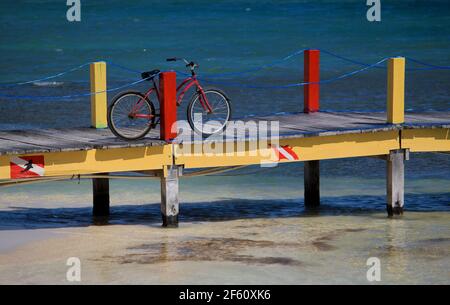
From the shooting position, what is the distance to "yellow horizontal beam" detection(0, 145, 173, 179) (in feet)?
57.8

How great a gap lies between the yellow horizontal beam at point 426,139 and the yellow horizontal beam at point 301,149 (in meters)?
0.18

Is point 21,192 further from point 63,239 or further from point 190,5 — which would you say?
point 190,5

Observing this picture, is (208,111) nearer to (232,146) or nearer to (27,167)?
(232,146)

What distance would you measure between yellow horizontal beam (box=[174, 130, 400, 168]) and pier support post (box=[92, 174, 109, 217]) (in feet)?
7.52

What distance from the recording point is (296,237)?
18703 millimetres

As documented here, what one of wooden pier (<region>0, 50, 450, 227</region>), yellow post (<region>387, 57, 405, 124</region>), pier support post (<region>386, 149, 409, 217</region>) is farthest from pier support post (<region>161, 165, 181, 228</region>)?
yellow post (<region>387, 57, 405, 124</region>)

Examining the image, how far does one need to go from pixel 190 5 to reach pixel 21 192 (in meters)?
54.5

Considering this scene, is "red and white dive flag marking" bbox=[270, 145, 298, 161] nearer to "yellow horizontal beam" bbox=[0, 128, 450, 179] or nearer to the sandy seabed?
"yellow horizontal beam" bbox=[0, 128, 450, 179]

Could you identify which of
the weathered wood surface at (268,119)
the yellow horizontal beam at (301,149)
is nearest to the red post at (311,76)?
the weathered wood surface at (268,119)

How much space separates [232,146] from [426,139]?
323cm

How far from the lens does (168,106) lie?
1872 cm
